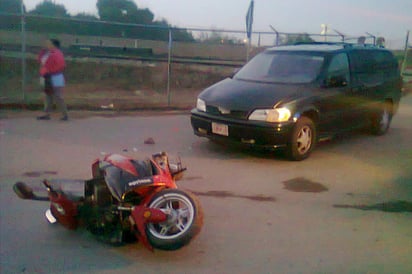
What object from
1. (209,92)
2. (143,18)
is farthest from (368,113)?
(143,18)

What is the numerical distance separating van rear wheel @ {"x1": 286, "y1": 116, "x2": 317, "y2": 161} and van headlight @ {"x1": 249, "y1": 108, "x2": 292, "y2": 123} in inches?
9.1

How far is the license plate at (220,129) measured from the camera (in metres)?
6.90

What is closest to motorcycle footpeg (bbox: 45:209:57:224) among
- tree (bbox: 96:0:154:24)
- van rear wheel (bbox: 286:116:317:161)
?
van rear wheel (bbox: 286:116:317:161)

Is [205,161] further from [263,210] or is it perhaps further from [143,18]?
[143,18]

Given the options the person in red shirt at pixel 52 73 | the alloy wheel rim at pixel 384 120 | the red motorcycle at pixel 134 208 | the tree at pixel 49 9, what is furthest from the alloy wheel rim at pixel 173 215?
the tree at pixel 49 9

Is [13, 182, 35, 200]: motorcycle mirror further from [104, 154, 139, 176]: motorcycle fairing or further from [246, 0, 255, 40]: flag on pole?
[246, 0, 255, 40]: flag on pole

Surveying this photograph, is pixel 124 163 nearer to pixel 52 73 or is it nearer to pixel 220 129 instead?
pixel 220 129

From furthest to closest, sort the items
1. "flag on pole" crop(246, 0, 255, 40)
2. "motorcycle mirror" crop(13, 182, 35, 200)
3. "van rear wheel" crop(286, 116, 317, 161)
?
"flag on pole" crop(246, 0, 255, 40)
"van rear wheel" crop(286, 116, 317, 161)
"motorcycle mirror" crop(13, 182, 35, 200)

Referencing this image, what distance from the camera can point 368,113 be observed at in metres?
8.48

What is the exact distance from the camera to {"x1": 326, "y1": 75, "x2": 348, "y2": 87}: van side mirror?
293 inches

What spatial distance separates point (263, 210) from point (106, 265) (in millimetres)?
1907

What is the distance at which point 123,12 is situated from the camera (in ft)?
170

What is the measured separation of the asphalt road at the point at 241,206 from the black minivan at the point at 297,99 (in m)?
0.38

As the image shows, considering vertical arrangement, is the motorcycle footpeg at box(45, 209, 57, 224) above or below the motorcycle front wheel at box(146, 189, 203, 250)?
below
